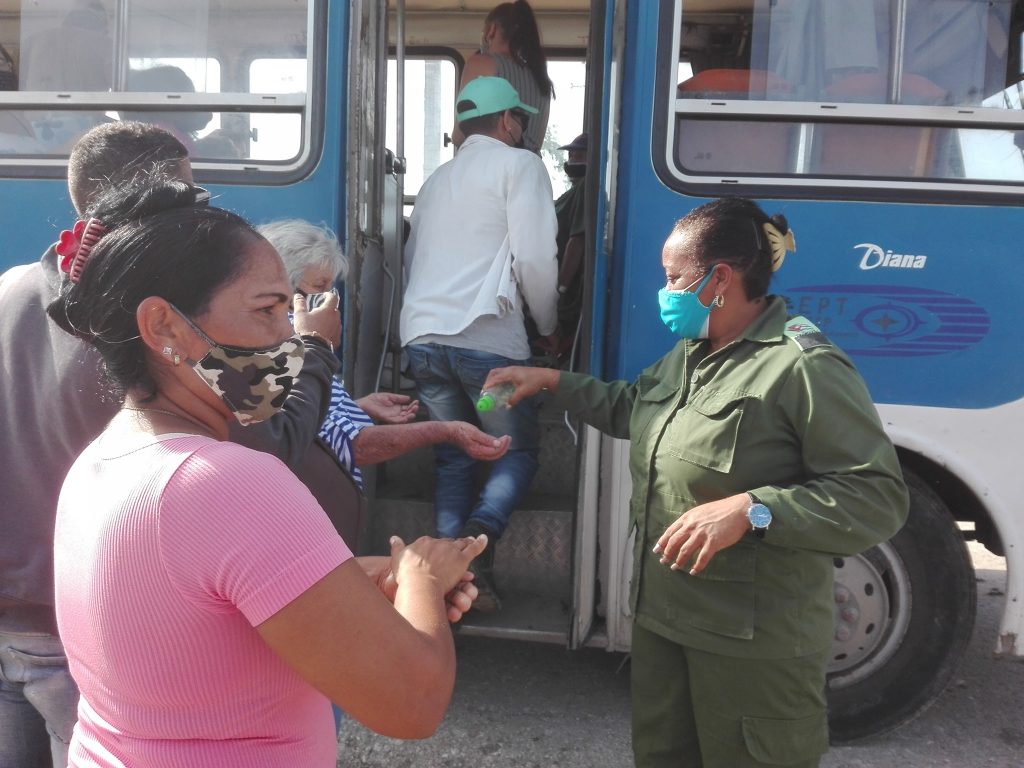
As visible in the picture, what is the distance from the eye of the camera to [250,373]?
122cm

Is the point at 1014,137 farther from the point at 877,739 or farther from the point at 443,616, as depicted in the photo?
the point at 443,616

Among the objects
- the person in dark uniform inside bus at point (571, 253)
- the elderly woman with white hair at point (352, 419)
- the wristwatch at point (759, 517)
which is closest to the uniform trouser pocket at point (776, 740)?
the wristwatch at point (759, 517)

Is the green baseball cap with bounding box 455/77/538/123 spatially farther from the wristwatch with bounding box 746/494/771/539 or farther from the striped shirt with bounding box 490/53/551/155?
the wristwatch with bounding box 746/494/771/539

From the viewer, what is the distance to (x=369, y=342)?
3396 millimetres

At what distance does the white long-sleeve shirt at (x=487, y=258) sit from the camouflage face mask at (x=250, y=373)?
1813 mm

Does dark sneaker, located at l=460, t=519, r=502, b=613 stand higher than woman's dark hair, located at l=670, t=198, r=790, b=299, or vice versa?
woman's dark hair, located at l=670, t=198, r=790, b=299

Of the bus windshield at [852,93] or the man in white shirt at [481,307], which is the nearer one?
the bus windshield at [852,93]

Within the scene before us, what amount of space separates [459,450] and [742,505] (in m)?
1.51

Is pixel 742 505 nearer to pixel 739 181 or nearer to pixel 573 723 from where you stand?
pixel 739 181

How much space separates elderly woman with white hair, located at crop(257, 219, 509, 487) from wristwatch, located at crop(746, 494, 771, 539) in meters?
0.83

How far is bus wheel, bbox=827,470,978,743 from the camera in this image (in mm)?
3020

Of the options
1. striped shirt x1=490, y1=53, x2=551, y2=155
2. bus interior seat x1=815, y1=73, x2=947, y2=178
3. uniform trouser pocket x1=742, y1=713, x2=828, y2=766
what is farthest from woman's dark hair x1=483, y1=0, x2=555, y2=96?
uniform trouser pocket x1=742, y1=713, x2=828, y2=766

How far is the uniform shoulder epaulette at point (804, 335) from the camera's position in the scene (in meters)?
1.99

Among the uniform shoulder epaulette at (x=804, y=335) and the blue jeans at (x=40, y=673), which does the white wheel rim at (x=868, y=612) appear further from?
the blue jeans at (x=40, y=673)
